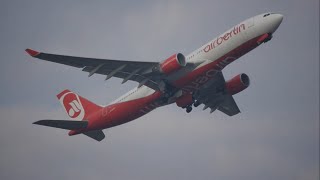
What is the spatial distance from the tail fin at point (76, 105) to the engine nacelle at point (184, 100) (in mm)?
7955

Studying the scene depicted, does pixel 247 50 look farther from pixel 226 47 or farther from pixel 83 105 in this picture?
pixel 83 105

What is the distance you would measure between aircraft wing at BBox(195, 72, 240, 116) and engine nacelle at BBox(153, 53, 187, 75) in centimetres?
612

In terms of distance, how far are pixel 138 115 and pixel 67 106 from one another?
9916 millimetres

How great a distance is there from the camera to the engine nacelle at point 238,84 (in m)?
58.4

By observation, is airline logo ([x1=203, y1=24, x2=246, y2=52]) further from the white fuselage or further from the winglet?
the winglet

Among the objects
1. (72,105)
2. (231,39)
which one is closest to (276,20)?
(231,39)

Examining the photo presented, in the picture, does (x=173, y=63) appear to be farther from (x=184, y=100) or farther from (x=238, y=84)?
(x=238, y=84)

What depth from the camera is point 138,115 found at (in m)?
57.4

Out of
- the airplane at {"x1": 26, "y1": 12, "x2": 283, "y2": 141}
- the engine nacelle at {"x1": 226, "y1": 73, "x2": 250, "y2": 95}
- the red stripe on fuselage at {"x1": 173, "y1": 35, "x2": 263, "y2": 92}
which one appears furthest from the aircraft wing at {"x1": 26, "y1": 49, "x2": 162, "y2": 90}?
the engine nacelle at {"x1": 226, "y1": 73, "x2": 250, "y2": 95}

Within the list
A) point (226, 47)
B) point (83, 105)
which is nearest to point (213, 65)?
point (226, 47)

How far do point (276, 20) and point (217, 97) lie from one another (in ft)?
40.1

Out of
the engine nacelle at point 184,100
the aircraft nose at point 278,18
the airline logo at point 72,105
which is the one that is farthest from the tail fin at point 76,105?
the aircraft nose at point 278,18

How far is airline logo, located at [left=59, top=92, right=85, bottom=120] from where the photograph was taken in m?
61.8

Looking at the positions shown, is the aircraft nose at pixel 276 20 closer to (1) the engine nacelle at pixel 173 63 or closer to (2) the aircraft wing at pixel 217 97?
(2) the aircraft wing at pixel 217 97
